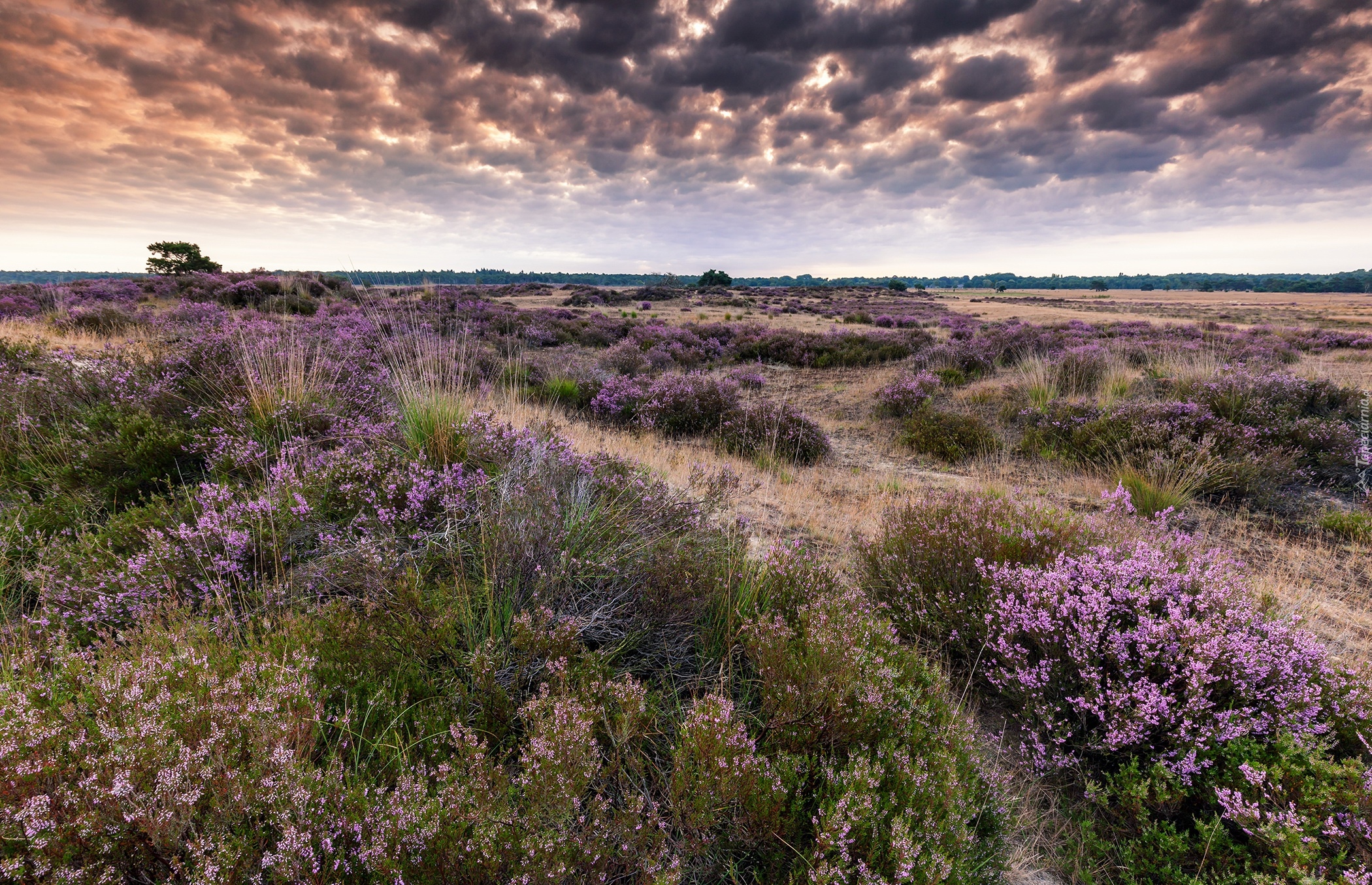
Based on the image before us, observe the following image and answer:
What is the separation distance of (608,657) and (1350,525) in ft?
26.3

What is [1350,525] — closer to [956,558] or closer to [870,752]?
[956,558]

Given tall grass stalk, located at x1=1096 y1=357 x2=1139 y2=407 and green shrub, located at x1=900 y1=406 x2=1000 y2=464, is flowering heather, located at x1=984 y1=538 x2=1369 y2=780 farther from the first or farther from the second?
tall grass stalk, located at x1=1096 y1=357 x2=1139 y2=407

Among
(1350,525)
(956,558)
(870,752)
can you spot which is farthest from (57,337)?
(1350,525)

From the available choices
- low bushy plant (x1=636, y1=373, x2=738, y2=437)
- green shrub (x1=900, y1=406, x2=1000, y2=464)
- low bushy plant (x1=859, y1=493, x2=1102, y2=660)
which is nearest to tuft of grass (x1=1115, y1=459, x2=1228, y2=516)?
green shrub (x1=900, y1=406, x2=1000, y2=464)

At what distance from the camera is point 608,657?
9.16 ft

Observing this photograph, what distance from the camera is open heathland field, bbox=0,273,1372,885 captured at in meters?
1.58

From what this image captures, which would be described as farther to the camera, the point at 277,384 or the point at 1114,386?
the point at 1114,386

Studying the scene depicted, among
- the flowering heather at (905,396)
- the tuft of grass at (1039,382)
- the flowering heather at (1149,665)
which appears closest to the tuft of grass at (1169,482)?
the tuft of grass at (1039,382)

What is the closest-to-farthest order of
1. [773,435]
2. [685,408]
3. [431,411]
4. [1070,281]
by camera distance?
[431,411]
[773,435]
[685,408]
[1070,281]

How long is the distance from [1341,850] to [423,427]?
583 centimetres

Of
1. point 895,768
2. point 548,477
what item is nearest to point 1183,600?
point 895,768

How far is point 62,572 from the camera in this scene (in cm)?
312

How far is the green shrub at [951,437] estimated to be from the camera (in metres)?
8.88

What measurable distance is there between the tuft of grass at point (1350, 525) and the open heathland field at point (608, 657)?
4cm
